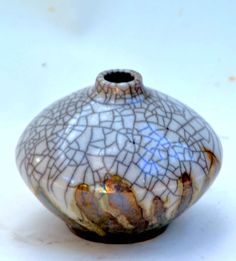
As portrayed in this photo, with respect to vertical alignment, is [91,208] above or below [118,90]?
below

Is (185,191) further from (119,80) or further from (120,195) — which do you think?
(119,80)

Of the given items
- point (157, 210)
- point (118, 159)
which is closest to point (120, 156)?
point (118, 159)

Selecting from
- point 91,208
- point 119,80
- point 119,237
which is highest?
point 119,80

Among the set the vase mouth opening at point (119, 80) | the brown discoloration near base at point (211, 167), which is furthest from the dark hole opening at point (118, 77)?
the brown discoloration near base at point (211, 167)

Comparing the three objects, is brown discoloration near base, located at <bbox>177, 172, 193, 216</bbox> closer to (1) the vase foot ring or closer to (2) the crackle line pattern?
(2) the crackle line pattern

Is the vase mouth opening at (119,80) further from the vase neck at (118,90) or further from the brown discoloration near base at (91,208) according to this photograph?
the brown discoloration near base at (91,208)

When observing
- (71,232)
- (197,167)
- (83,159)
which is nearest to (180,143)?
(197,167)

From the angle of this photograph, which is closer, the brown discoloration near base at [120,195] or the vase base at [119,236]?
the brown discoloration near base at [120,195]

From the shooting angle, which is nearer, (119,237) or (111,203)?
(111,203)

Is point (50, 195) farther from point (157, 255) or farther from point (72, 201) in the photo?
point (157, 255)
